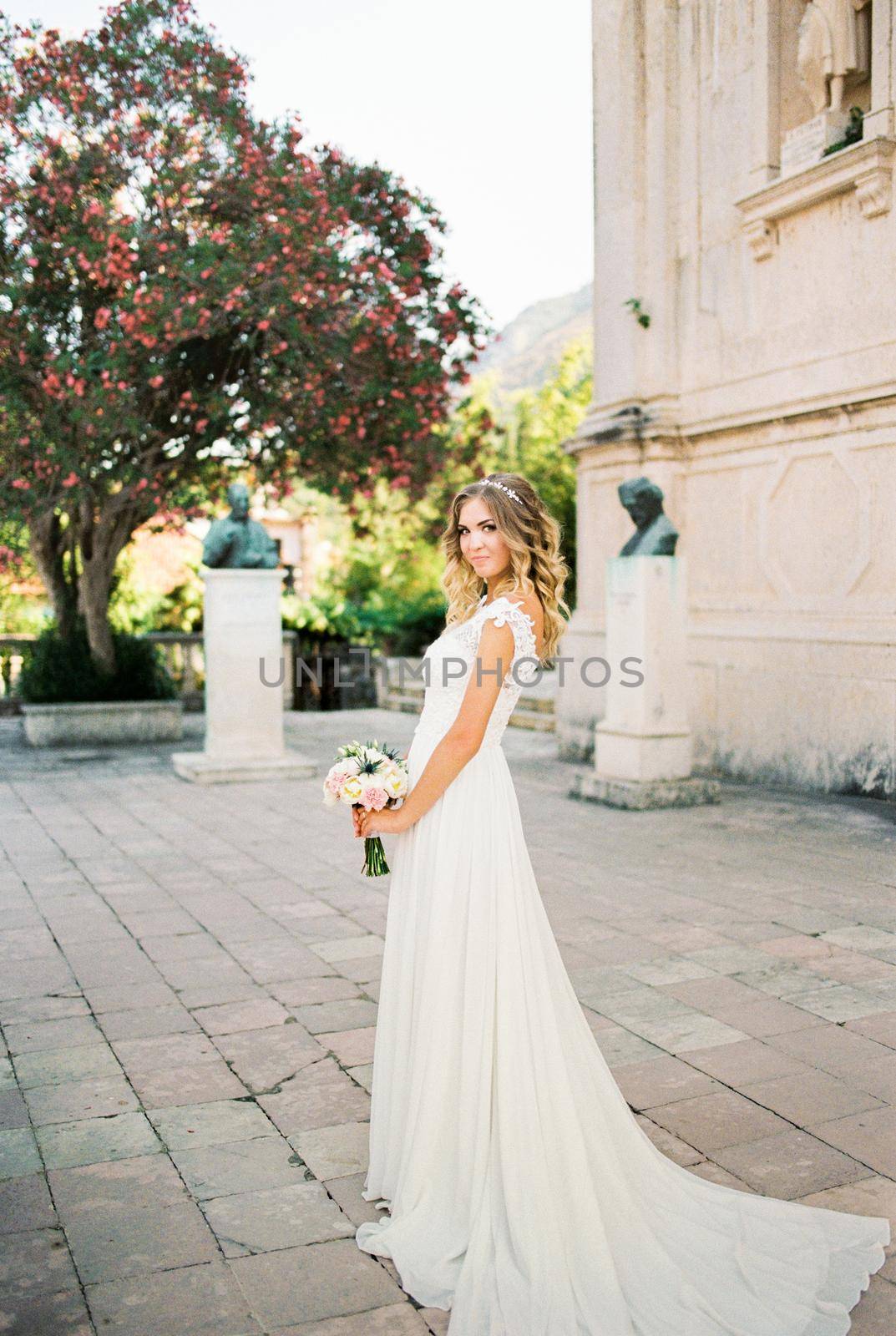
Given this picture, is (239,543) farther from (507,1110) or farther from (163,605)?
(163,605)

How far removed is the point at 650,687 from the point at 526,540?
18.7 ft

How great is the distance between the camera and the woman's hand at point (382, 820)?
2594 millimetres

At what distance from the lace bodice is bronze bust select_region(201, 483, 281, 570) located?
24.3ft

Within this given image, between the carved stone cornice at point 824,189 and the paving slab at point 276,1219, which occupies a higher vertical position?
the carved stone cornice at point 824,189

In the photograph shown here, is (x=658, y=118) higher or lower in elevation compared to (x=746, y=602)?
higher

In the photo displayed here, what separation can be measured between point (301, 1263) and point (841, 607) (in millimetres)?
6869

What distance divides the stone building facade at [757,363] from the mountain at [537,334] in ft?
329

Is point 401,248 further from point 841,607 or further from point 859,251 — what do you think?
point 841,607

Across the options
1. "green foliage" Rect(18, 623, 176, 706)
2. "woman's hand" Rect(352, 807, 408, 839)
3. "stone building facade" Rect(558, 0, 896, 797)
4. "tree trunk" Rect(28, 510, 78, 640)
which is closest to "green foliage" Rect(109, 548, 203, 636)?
"tree trunk" Rect(28, 510, 78, 640)

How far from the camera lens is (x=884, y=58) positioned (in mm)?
7797

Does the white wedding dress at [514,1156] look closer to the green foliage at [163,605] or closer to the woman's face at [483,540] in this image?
the woman's face at [483,540]

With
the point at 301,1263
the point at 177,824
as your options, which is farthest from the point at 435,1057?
the point at 177,824

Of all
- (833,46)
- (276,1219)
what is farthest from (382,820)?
(833,46)

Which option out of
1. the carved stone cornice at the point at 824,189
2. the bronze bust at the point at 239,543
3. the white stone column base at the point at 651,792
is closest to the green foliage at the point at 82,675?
the bronze bust at the point at 239,543
